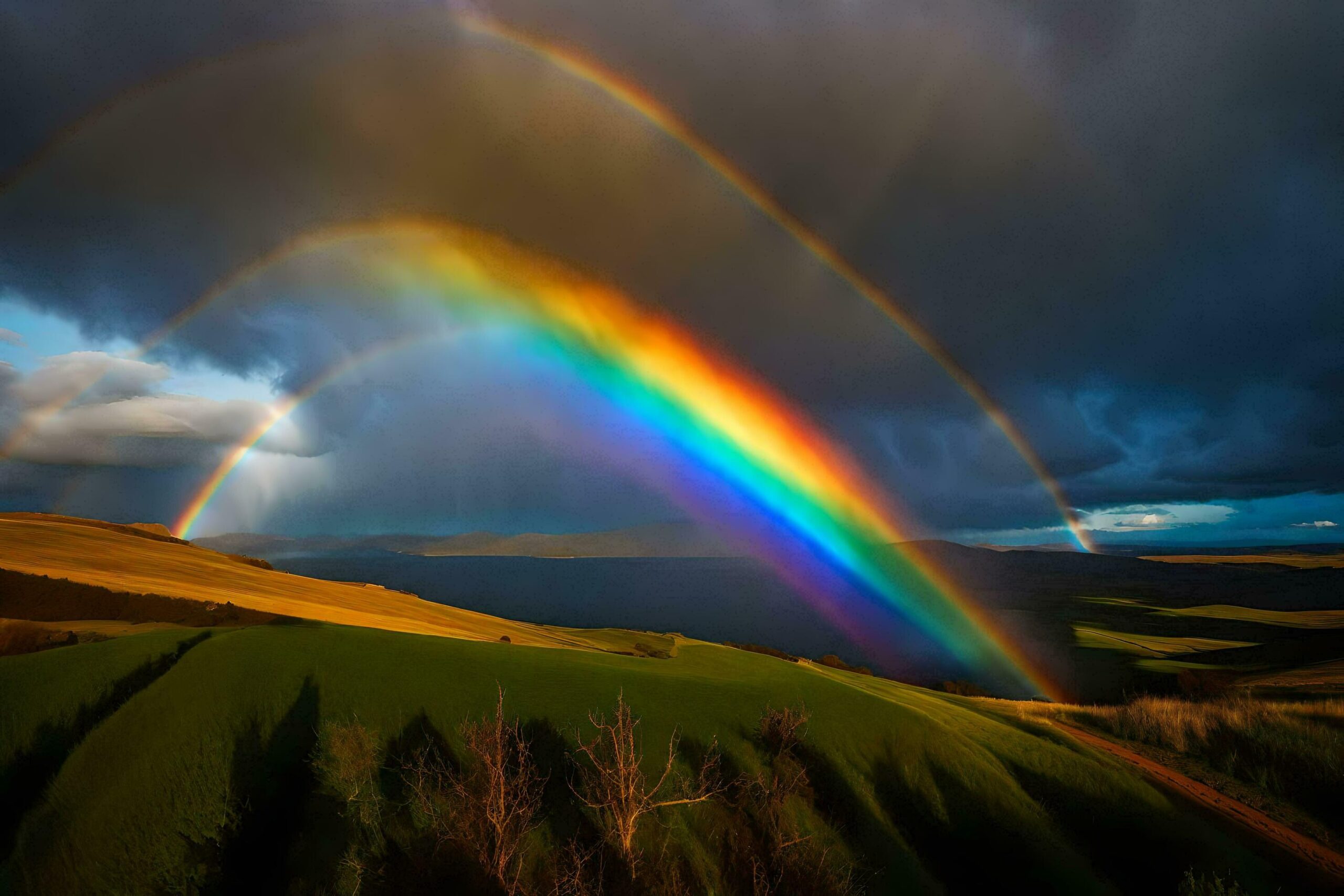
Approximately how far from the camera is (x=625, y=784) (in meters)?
14.1

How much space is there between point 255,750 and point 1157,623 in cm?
16411

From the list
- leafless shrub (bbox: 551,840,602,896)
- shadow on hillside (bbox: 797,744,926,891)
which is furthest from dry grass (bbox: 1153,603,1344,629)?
leafless shrub (bbox: 551,840,602,896)

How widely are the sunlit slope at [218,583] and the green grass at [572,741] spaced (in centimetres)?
1357

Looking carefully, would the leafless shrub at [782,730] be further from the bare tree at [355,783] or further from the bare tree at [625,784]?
the bare tree at [355,783]

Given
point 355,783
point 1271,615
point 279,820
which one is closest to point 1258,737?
point 355,783

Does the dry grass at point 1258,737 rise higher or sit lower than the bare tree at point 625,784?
higher

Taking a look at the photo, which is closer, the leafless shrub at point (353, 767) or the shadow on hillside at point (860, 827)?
the leafless shrub at point (353, 767)

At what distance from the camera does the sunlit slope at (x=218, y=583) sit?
3102 centimetres

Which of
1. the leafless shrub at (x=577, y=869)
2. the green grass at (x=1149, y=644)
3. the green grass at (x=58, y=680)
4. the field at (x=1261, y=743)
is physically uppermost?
the green grass at (x=1149, y=644)

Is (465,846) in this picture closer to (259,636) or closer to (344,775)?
(344,775)

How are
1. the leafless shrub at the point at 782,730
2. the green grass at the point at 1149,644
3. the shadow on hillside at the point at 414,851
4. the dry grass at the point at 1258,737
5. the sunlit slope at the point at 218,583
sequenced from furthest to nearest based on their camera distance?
1. the green grass at the point at 1149,644
2. the sunlit slope at the point at 218,583
3. the dry grass at the point at 1258,737
4. the leafless shrub at the point at 782,730
5. the shadow on hillside at the point at 414,851

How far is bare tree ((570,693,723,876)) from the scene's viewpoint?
13.8 m

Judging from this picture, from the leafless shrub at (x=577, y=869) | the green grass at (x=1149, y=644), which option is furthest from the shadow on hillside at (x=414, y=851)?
the green grass at (x=1149, y=644)

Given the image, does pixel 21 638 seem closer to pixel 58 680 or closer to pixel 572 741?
pixel 58 680
